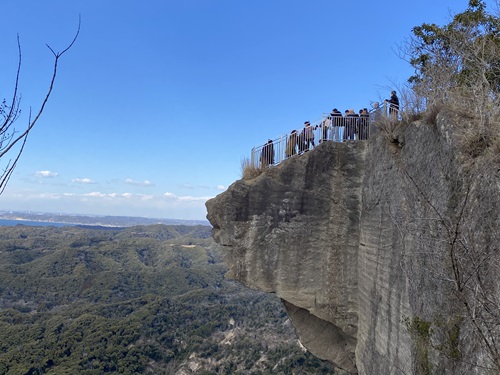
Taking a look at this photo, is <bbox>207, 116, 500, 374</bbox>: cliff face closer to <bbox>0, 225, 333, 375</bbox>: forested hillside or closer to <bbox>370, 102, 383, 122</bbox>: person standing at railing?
<bbox>370, 102, 383, 122</bbox>: person standing at railing

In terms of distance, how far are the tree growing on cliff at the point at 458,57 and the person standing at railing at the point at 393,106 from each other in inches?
20.9

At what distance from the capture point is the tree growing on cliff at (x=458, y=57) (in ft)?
21.1

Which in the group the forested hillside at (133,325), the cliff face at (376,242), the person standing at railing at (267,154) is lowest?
the forested hillside at (133,325)

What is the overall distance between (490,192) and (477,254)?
728 millimetres

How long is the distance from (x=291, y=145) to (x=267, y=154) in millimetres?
897

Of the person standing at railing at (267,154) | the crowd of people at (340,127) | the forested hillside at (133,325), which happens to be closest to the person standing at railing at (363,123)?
the crowd of people at (340,127)

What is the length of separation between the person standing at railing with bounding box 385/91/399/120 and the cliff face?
594 millimetres

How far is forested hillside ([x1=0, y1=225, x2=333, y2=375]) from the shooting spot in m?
50.7

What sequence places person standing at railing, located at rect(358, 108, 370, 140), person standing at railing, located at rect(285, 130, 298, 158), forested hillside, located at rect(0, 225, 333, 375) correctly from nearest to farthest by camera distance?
person standing at railing, located at rect(358, 108, 370, 140)
person standing at railing, located at rect(285, 130, 298, 158)
forested hillside, located at rect(0, 225, 333, 375)

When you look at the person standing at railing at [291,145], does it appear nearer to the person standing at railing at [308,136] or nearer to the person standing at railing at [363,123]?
the person standing at railing at [308,136]

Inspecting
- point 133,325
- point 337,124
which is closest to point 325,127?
point 337,124

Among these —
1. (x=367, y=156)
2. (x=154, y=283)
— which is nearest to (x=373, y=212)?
(x=367, y=156)

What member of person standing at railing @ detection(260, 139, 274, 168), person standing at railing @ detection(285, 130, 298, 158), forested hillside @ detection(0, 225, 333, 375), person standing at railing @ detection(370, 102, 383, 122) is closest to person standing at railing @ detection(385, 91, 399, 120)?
person standing at railing @ detection(370, 102, 383, 122)

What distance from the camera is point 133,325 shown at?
203 ft
